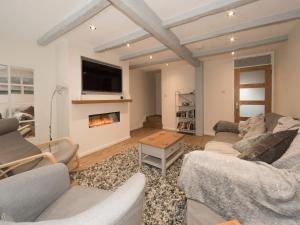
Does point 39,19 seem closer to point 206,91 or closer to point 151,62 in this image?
point 151,62

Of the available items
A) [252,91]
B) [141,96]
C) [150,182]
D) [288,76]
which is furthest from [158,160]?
[141,96]

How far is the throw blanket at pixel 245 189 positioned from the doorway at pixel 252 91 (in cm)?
388

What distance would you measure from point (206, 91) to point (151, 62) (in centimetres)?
196

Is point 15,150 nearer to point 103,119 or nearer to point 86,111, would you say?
point 86,111

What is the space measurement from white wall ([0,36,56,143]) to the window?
0.08 m

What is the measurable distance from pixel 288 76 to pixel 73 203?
4.15m

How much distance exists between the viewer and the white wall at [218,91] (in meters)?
4.96

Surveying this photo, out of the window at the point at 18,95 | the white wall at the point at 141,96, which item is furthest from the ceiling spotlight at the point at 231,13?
the white wall at the point at 141,96

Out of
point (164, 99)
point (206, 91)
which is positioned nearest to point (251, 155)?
point (206, 91)

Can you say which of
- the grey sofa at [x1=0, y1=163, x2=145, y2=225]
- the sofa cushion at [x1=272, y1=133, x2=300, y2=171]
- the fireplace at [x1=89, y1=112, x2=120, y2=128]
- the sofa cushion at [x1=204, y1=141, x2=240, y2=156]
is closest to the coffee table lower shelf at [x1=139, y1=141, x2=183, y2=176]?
the sofa cushion at [x1=204, y1=141, x2=240, y2=156]

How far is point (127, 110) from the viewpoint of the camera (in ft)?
16.6

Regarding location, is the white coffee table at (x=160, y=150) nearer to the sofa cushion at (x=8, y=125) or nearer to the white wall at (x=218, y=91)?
the sofa cushion at (x=8, y=125)

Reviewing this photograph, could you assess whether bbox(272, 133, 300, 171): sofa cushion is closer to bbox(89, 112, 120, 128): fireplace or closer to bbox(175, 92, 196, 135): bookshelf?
bbox(89, 112, 120, 128): fireplace

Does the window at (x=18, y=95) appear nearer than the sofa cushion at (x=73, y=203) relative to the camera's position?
No
